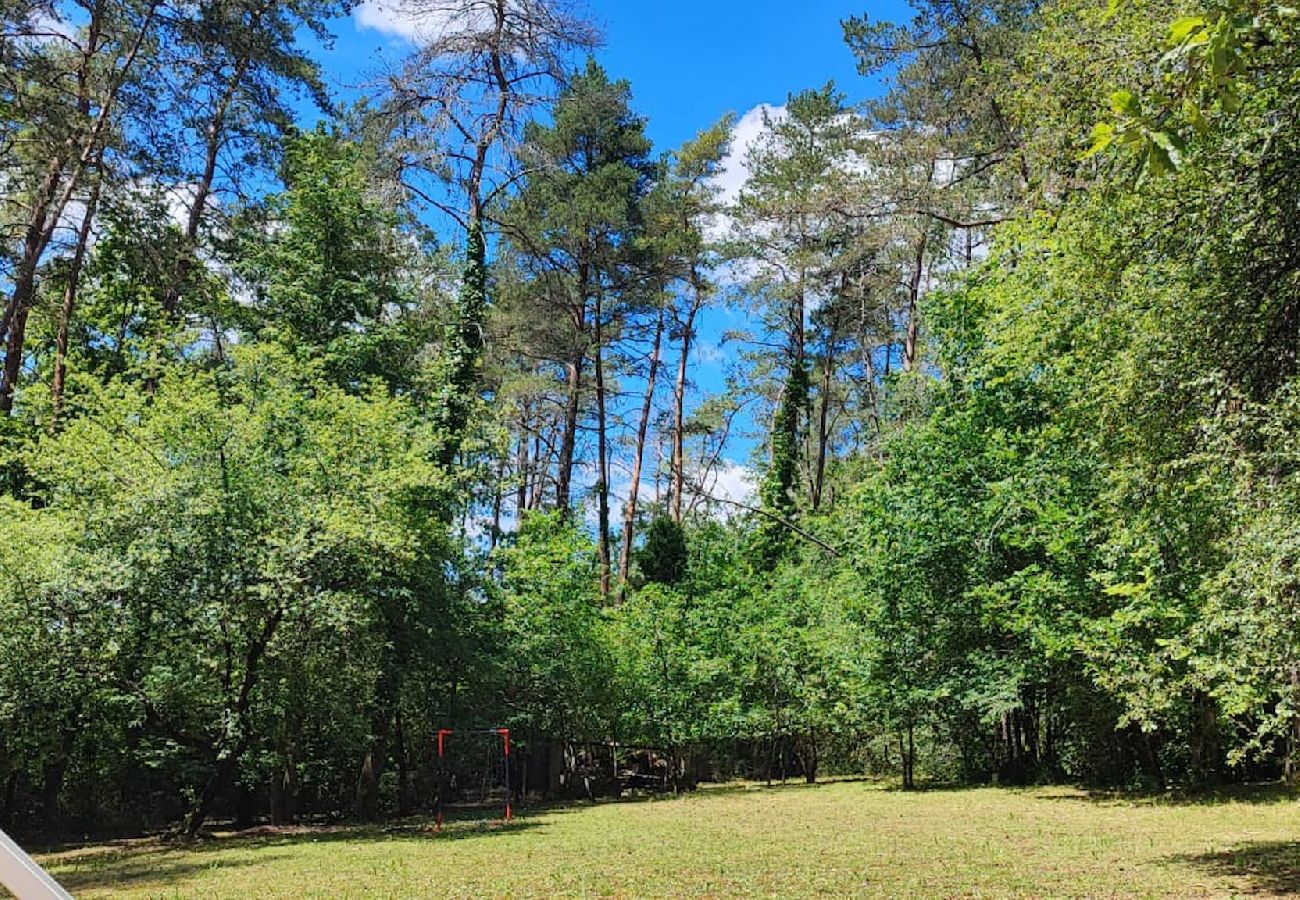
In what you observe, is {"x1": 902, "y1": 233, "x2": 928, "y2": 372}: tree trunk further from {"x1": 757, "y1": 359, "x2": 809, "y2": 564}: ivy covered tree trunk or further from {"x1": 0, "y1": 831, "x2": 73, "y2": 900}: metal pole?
{"x1": 0, "y1": 831, "x2": 73, "y2": 900}: metal pole

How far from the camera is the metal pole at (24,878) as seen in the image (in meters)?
1.55

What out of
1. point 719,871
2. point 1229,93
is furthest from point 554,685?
point 1229,93

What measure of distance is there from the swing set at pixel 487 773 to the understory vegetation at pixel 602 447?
0.37 m

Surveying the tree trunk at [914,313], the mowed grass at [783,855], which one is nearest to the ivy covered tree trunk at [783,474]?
the tree trunk at [914,313]

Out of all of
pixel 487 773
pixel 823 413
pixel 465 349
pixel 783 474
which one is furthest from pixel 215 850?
pixel 823 413

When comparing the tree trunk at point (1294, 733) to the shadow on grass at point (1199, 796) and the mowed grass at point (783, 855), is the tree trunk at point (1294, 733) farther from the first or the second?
the mowed grass at point (783, 855)

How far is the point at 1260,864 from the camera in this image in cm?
806

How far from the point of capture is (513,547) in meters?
20.9

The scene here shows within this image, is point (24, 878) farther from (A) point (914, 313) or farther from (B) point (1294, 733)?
(A) point (914, 313)

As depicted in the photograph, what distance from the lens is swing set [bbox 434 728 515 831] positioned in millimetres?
17422

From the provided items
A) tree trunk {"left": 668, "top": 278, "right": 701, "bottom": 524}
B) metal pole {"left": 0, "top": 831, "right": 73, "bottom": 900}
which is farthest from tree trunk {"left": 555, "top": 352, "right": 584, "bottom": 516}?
metal pole {"left": 0, "top": 831, "right": 73, "bottom": 900}

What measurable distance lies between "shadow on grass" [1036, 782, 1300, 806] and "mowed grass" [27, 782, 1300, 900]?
65 mm

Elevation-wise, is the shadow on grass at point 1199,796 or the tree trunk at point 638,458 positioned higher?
the tree trunk at point 638,458

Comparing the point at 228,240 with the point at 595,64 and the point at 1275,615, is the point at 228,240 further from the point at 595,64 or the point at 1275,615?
the point at 1275,615
